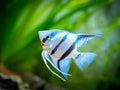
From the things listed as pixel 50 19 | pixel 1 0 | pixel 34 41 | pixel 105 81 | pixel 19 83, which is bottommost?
pixel 105 81

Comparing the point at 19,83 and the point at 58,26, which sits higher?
the point at 58,26

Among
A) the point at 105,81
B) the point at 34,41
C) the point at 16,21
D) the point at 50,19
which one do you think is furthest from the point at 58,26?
the point at 105,81

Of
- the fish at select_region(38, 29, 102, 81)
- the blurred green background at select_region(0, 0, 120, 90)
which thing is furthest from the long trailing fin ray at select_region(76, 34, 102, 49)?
the blurred green background at select_region(0, 0, 120, 90)

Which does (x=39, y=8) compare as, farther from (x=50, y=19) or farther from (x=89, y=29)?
(x=89, y=29)

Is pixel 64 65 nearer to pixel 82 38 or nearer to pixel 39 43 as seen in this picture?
pixel 82 38

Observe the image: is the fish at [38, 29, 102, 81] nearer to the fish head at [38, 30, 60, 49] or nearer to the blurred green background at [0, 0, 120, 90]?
the fish head at [38, 30, 60, 49]

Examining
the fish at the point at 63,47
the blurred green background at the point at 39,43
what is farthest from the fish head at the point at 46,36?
the blurred green background at the point at 39,43

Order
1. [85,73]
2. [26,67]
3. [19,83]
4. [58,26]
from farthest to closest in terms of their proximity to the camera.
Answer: [26,67] → [85,73] → [58,26] → [19,83]
